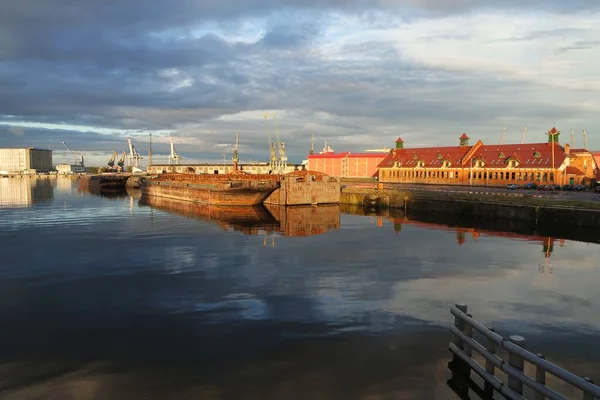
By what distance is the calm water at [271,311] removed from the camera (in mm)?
13375

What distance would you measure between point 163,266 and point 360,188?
5673 centimetres

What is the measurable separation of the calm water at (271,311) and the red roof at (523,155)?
5759 cm

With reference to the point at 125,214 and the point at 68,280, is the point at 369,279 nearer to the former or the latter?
the point at 68,280

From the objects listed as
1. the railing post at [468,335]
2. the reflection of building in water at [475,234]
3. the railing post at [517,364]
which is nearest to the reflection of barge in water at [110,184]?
the reflection of building in water at [475,234]

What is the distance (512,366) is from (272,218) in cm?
4944

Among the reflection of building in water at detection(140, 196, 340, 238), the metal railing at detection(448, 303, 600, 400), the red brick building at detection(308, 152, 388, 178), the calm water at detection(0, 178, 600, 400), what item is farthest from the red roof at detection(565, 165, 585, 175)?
the metal railing at detection(448, 303, 600, 400)

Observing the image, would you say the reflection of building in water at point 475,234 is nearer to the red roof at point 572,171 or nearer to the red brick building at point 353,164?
the red roof at point 572,171

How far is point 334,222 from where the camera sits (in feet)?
184

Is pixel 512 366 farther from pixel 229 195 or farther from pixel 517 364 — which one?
pixel 229 195

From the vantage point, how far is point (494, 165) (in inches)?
3925

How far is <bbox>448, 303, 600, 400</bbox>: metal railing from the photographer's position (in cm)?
879

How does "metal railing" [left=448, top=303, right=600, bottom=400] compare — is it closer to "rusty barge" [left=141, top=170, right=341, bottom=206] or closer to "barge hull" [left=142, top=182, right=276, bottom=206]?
"rusty barge" [left=141, top=170, right=341, bottom=206]

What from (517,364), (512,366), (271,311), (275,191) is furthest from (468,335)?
(275,191)

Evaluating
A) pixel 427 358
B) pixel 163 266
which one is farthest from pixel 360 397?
pixel 163 266
